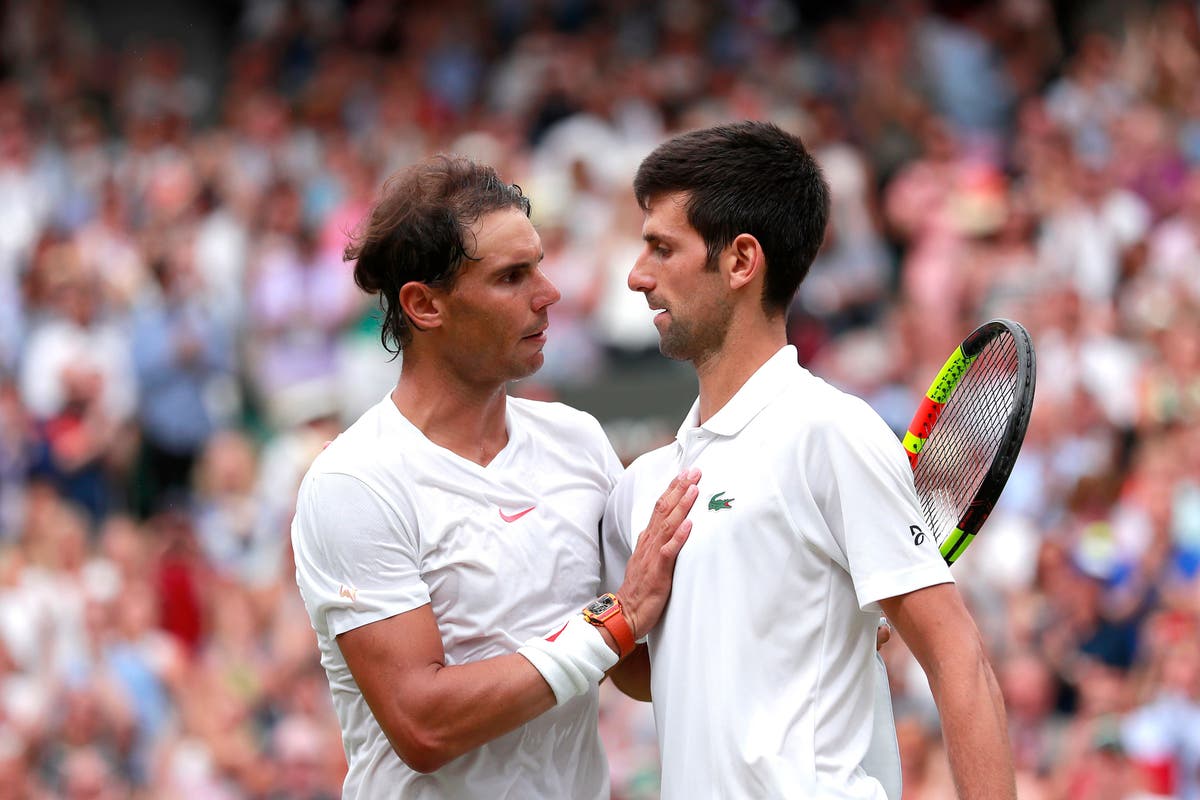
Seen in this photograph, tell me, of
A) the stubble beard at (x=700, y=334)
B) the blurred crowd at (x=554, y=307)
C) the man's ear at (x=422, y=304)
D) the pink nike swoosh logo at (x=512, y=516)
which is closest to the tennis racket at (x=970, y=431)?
the stubble beard at (x=700, y=334)

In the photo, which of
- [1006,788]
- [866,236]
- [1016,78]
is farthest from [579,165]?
[1006,788]

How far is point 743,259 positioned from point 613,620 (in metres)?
0.77

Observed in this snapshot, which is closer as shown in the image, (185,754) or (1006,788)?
(1006,788)

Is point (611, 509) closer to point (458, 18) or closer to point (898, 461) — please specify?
point (898, 461)

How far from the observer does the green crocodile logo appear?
3400mm

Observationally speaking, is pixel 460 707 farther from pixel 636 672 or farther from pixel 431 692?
pixel 636 672

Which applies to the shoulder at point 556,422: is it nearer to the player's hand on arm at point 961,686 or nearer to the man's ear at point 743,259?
the man's ear at point 743,259

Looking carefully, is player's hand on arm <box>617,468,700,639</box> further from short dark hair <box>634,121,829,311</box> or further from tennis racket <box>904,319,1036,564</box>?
tennis racket <box>904,319,1036,564</box>

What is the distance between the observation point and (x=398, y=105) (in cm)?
1238

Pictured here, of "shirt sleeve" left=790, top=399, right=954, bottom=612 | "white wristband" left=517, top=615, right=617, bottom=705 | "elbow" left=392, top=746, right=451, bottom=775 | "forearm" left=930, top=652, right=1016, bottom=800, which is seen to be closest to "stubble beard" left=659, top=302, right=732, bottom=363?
"shirt sleeve" left=790, top=399, right=954, bottom=612

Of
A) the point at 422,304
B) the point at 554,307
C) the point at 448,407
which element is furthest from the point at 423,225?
the point at 554,307

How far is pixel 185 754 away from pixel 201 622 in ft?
4.01

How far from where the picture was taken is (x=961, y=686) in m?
3.14

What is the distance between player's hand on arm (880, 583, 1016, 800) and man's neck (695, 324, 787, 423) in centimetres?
56
